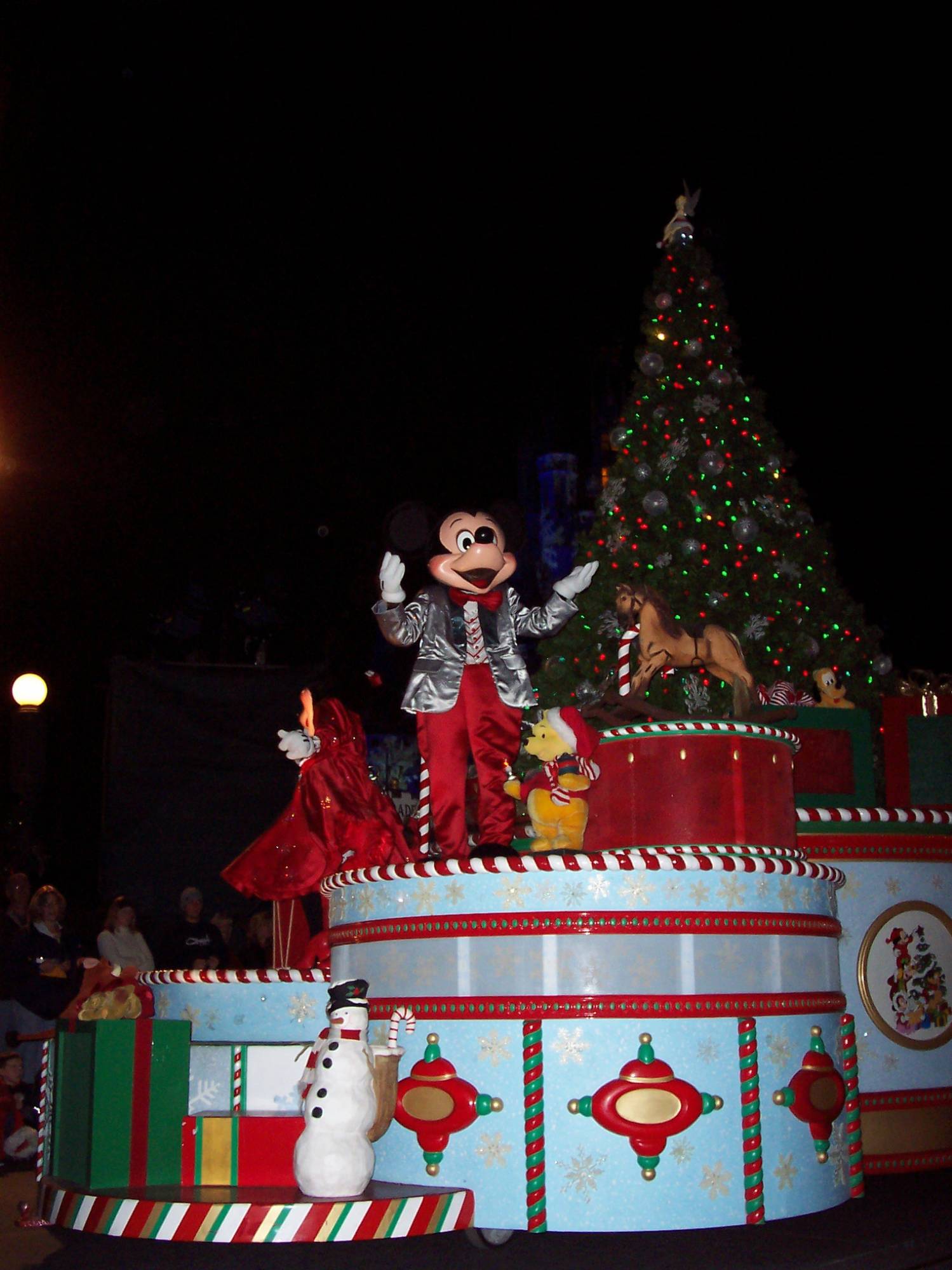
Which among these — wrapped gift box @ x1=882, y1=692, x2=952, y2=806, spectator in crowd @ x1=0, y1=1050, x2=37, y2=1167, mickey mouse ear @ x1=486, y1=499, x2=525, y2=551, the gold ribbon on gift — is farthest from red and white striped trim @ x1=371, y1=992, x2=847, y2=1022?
spectator in crowd @ x1=0, y1=1050, x2=37, y2=1167

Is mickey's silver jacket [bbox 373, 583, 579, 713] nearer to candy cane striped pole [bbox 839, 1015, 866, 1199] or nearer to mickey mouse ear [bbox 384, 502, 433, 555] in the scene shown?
mickey mouse ear [bbox 384, 502, 433, 555]

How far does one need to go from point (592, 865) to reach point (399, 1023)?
0.96 meters

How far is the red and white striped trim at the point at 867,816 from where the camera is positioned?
6102mm

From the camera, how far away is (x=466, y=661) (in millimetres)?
5750

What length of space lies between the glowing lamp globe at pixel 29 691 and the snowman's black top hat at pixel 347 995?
5.07 metres

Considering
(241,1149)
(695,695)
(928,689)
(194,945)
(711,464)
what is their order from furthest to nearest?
(711,464) < (695,695) < (194,945) < (928,689) < (241,1149)

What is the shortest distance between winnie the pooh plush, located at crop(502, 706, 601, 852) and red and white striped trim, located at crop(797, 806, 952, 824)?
1314mm

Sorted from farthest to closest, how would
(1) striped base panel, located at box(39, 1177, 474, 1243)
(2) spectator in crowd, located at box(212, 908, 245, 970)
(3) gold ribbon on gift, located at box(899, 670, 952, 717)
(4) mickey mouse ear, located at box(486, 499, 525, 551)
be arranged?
(2) spectator in crowd, located at box(212, 908, 245, 970), (3) gold ribbon on gift, located at box(899, 670, 952, 717), (4) mickey mouse ear, located at box(486, 499, 525, 551), (1) striped base panel, located at box(39, 1177, 474, 1243)

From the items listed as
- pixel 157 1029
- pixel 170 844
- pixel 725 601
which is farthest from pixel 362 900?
pixel 170 844

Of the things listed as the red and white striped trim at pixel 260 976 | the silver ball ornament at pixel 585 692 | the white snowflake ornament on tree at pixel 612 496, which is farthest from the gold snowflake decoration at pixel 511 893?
the white snowflake ornament on tree at pixel 612 496

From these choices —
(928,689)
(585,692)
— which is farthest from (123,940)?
(928,689)

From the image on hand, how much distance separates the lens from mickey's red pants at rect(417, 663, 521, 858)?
5.56 m

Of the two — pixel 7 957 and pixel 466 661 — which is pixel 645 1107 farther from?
pixel 7 957

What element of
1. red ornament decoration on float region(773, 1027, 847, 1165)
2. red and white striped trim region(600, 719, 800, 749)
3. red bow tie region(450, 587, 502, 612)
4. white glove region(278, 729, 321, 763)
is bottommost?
red ornament decoration on float region(773, 1027, 847, 1165)
